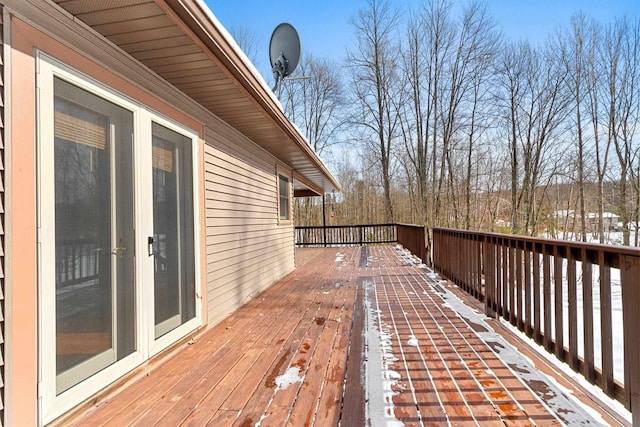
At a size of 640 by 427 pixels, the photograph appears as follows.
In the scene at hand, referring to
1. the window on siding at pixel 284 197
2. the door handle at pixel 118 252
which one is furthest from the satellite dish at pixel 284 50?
the door handle at pixel 118 252

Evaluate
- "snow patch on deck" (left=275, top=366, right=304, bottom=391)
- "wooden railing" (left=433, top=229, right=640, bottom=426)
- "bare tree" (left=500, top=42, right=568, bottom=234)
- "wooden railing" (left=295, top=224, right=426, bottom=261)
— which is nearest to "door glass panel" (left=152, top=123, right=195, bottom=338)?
"snow patch on deck" (left=275, top=366, right=304, bottom=391)

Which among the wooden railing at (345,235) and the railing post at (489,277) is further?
the wooden railing at (345,235)

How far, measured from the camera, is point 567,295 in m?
2.38

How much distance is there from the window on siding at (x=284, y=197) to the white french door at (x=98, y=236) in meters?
3.91

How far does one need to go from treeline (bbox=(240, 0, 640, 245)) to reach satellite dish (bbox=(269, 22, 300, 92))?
26.5 ft

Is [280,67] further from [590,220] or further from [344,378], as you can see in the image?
[590,220]

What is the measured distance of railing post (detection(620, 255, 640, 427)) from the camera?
158cm

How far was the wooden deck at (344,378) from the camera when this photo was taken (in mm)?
1803

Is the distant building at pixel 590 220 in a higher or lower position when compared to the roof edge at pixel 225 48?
lower

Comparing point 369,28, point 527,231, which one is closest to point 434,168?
point 527,231

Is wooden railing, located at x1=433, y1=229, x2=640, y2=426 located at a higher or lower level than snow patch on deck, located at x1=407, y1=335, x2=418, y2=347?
higher

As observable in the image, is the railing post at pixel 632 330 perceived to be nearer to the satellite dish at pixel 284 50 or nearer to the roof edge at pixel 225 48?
the roof edge at pixel 225 48

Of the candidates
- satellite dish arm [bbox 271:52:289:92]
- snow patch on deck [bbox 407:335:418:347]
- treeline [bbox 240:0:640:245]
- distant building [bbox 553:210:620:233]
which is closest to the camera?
snow patch on deck [bbox 407:335:418:347]

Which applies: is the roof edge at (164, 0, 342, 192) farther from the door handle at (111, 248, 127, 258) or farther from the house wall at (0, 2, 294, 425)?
the door handle at (111, 248, 127, 258)
